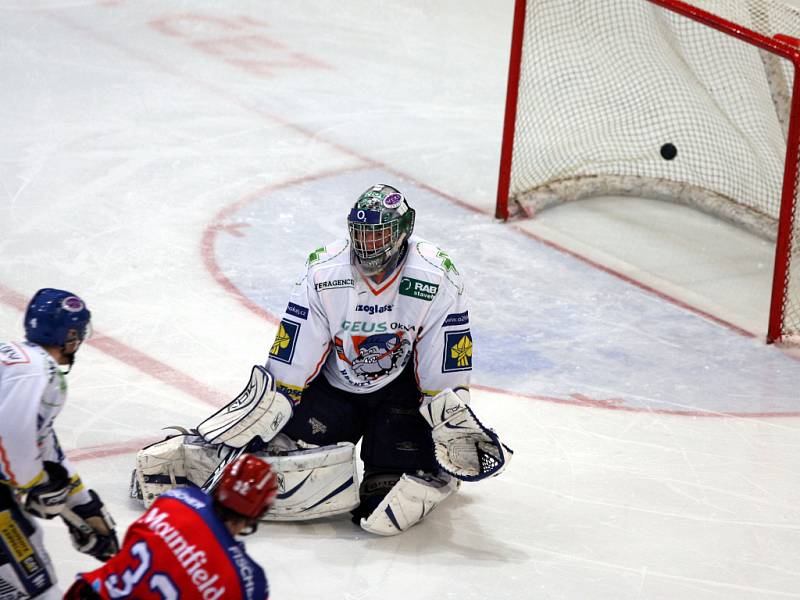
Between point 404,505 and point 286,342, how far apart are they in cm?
59

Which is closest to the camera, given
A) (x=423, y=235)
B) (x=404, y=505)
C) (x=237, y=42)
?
(x=404, y=505)

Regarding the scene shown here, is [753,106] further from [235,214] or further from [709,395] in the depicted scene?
[235,214]

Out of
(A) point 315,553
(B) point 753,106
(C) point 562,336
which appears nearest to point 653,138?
(B) point 753,106

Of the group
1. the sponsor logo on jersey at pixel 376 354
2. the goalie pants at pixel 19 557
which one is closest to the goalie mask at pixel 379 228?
the sponsor logo on jersey at pixel 376 354

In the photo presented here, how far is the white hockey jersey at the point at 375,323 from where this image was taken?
13.0ft

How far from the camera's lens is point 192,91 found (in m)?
8.18

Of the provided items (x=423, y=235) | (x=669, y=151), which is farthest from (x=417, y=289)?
(x=669, y=151)

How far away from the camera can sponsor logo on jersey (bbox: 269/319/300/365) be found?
398 cm

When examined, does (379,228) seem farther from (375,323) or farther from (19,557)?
(19,557)

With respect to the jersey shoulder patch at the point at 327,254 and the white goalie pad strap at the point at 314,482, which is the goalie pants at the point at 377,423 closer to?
the white goalie pad strap at the point at 314,482

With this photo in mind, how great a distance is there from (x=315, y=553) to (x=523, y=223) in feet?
10.9

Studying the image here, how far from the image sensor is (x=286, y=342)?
3992mm

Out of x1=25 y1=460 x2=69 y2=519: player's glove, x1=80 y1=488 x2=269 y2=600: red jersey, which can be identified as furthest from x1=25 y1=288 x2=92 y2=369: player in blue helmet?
x1=80 y1=488 x2=269 y2=600: red jersey

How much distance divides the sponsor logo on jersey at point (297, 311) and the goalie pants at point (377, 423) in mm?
247
